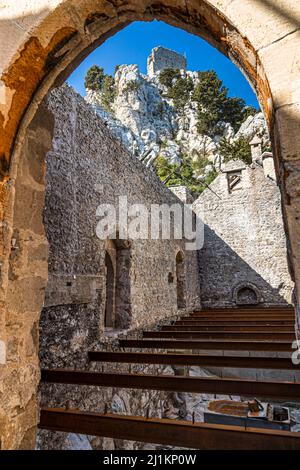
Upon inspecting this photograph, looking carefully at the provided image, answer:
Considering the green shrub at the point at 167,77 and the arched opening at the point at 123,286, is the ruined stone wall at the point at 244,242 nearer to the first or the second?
the arched opening at the point at 123,286

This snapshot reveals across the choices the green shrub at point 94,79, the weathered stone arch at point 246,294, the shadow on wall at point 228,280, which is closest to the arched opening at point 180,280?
the shadow on wall at point 228,280

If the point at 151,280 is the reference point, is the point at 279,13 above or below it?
above

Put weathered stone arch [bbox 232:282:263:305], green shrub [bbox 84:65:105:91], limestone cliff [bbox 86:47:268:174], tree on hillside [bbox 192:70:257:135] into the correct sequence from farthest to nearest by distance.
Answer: green shrub [bbox 84:65:105:91], tree on hillside [bbox 192:70:257:135], limestone cliff [bbox 86:47:268:174], weathered stone arch [bbox 232:282:263:305]

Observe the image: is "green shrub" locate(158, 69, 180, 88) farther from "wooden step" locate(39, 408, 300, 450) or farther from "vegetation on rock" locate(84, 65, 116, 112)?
"wooden step" locate(39, 408, 300, 450)

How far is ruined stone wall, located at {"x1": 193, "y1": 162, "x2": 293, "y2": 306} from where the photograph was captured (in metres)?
12.4

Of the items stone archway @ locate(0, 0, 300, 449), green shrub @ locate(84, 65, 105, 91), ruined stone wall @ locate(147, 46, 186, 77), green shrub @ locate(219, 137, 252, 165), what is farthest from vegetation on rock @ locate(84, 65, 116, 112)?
stone archway @ locate(0, 0, 300, 449)

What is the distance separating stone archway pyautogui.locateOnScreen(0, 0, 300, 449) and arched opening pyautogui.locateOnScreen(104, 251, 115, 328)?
426 centimetres

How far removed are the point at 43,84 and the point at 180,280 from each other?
31.5 feet

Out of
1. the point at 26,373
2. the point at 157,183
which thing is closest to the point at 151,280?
the point at 157,183

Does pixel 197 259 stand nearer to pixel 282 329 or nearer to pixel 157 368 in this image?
pixel 157 368

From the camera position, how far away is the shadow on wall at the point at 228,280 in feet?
40.5

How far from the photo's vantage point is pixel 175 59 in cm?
4234

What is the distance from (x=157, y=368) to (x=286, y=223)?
711 cm

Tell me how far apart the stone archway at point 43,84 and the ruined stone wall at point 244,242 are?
473 inches
